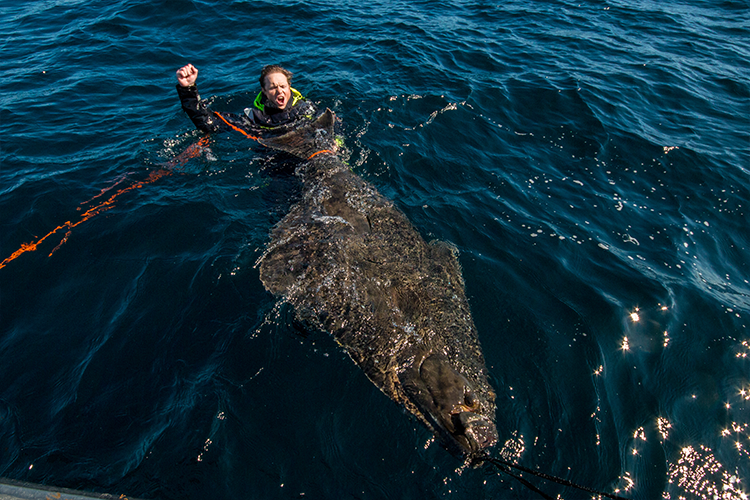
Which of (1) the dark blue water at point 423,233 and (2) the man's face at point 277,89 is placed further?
(2) the man's face at point 277,89

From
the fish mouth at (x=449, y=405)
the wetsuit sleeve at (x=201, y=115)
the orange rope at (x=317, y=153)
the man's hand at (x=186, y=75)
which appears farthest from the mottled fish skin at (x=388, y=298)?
the man's hand at (x=186, y=75)

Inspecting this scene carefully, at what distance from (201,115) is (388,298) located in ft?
15.6

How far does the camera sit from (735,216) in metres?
7.11

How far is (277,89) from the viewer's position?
7203mm

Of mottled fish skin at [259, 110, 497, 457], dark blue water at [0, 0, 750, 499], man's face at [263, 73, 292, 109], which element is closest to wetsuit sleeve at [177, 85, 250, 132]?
dark blue water at [0, 0, 750, 499]

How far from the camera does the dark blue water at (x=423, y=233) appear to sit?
4.02 metres

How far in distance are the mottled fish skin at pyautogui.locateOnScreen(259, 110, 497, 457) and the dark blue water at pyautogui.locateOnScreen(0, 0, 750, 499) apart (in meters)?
0.23

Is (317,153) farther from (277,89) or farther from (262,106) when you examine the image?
(262,106)

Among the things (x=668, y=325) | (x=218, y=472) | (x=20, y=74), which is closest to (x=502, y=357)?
(x=668, y=325)

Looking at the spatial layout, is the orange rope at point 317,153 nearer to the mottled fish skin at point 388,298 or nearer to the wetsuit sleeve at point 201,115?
the mottled fish skin at point 388,298

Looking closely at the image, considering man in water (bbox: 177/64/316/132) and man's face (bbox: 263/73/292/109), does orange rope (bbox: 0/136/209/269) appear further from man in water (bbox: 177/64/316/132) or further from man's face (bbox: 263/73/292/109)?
man's face (bbox: 263/73/292/109)

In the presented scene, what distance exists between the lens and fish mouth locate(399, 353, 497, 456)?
382 cm

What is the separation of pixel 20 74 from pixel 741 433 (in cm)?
1548

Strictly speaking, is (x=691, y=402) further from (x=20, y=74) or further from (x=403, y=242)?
(x=20, y=74)
